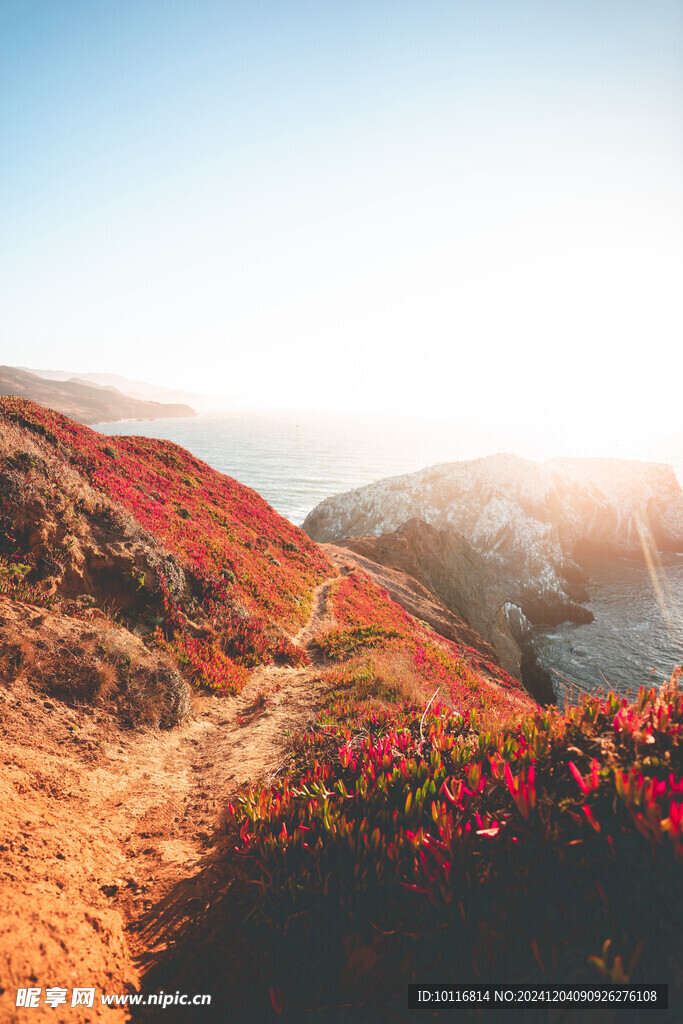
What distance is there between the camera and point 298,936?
369 centimetres

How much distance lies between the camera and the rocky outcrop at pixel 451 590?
32844 millimetres

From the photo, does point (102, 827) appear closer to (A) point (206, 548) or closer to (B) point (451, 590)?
(A) point (206, 548)

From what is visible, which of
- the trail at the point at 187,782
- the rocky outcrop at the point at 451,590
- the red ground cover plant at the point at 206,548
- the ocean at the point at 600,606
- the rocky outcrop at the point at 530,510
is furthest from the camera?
the rocky outcrop at the point at 530,510

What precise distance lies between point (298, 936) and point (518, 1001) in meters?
1.97

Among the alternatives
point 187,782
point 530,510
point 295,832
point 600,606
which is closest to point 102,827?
point 187,782

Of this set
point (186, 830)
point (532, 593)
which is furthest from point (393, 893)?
point (532, 593)

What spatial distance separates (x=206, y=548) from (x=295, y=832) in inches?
590

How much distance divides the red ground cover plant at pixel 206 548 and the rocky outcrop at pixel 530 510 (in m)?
41.5

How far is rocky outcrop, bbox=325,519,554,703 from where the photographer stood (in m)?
32.8

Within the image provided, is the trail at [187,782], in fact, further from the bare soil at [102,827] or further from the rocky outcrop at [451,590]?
the rocky outcrop at [451,590]

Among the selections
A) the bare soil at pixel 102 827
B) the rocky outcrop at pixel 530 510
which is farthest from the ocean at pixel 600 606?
the rocky outcrop at pixel 530 510

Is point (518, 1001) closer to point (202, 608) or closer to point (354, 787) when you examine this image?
point (354, 787)

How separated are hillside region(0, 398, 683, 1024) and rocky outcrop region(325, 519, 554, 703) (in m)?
23.7

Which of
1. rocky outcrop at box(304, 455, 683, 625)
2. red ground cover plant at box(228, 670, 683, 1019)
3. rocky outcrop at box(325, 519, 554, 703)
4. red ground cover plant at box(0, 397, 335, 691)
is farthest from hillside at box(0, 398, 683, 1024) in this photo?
rocky outcrop at box(304, 455, 683, 625)
